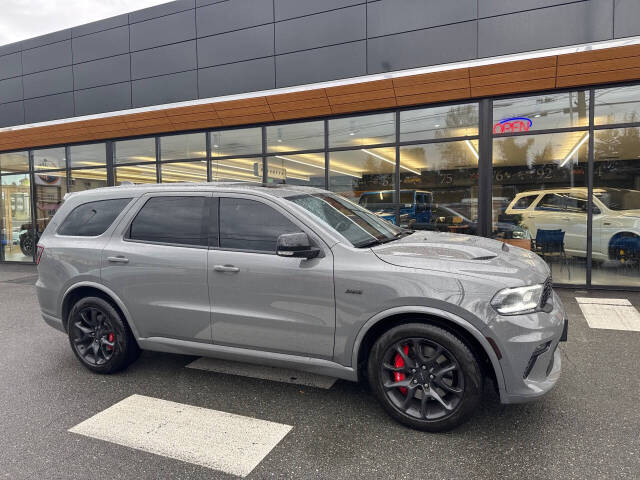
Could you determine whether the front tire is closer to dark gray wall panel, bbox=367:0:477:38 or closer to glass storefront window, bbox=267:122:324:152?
dark gray wall panel, bbox=367:0:477:38

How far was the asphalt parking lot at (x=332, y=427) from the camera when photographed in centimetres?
267

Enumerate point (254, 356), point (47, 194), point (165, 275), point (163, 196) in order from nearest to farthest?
point (254, 356) < point (165, 275) < point (163, 196) < point (47, 194)

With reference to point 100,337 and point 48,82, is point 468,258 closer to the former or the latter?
point 100,337

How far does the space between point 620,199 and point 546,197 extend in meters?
1.21

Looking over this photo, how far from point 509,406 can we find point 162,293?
2985 mm

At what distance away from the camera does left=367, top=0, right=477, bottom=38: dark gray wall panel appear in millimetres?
8242

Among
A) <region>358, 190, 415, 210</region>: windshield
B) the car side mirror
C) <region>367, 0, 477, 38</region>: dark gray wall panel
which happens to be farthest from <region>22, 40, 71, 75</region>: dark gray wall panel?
the car side mirror

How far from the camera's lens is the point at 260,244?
358 centimetres

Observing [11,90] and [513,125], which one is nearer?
[513,125]

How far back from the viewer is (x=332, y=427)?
3176 millimetres

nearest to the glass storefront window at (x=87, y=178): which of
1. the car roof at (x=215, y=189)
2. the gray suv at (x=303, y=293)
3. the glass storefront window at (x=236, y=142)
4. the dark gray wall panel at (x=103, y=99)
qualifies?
the dark gray wall panel at (x=103, y=99)

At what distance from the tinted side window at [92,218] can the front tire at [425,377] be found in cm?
285

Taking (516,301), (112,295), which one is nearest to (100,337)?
(112,295)

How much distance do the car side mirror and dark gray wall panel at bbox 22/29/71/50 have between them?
12.3m
